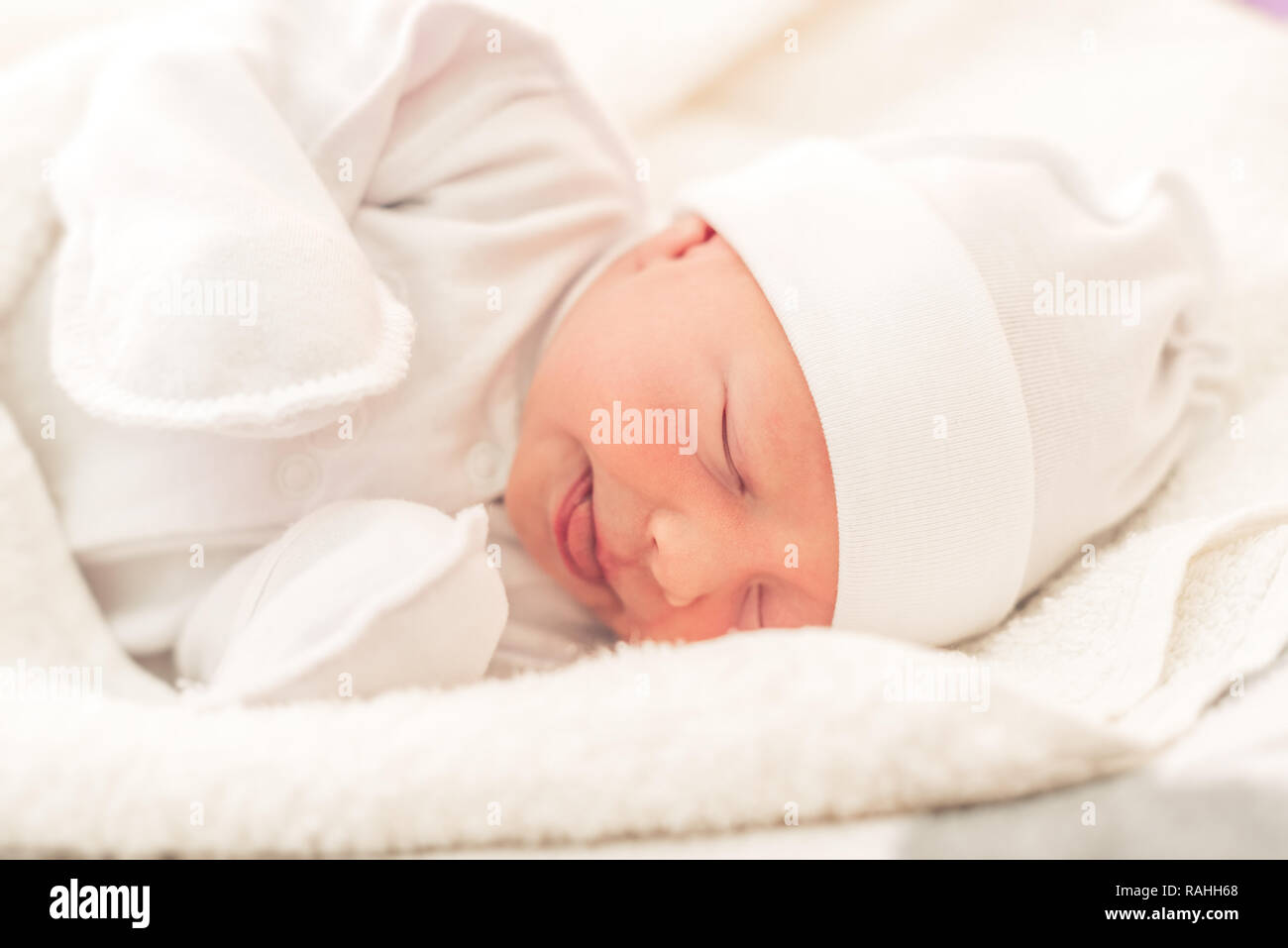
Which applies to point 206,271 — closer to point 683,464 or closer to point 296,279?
point 296,279

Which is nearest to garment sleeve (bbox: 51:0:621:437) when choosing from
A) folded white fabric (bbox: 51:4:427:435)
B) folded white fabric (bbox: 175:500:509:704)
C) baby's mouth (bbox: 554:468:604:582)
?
folded white fabric (bbox: 51:4:427:435)

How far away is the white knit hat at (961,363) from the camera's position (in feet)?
3.11

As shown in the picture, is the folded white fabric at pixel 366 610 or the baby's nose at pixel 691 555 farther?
the baby's nose at pixel 691 555

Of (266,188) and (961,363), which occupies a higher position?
(266,188)

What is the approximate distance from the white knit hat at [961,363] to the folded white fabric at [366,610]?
35 cm

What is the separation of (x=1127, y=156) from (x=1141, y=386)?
64 cm

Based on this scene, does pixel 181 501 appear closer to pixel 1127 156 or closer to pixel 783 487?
pixel 783 487

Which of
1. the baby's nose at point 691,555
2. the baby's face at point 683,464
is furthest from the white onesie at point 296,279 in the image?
the baby's nose at point 691,555

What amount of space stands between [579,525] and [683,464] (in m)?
0.15

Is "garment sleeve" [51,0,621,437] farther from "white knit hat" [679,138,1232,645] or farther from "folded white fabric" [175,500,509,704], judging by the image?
"white knit hat" [679,138,1232,645]

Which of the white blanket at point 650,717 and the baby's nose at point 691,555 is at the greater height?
the baby's nose at point 691,555

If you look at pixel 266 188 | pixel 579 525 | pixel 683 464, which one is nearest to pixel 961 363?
pixel 683 464

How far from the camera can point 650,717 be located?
2.31ft

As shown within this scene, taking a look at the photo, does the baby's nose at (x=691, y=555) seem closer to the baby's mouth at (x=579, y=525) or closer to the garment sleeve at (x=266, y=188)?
the baby's mouth at (x=579, y=525)
